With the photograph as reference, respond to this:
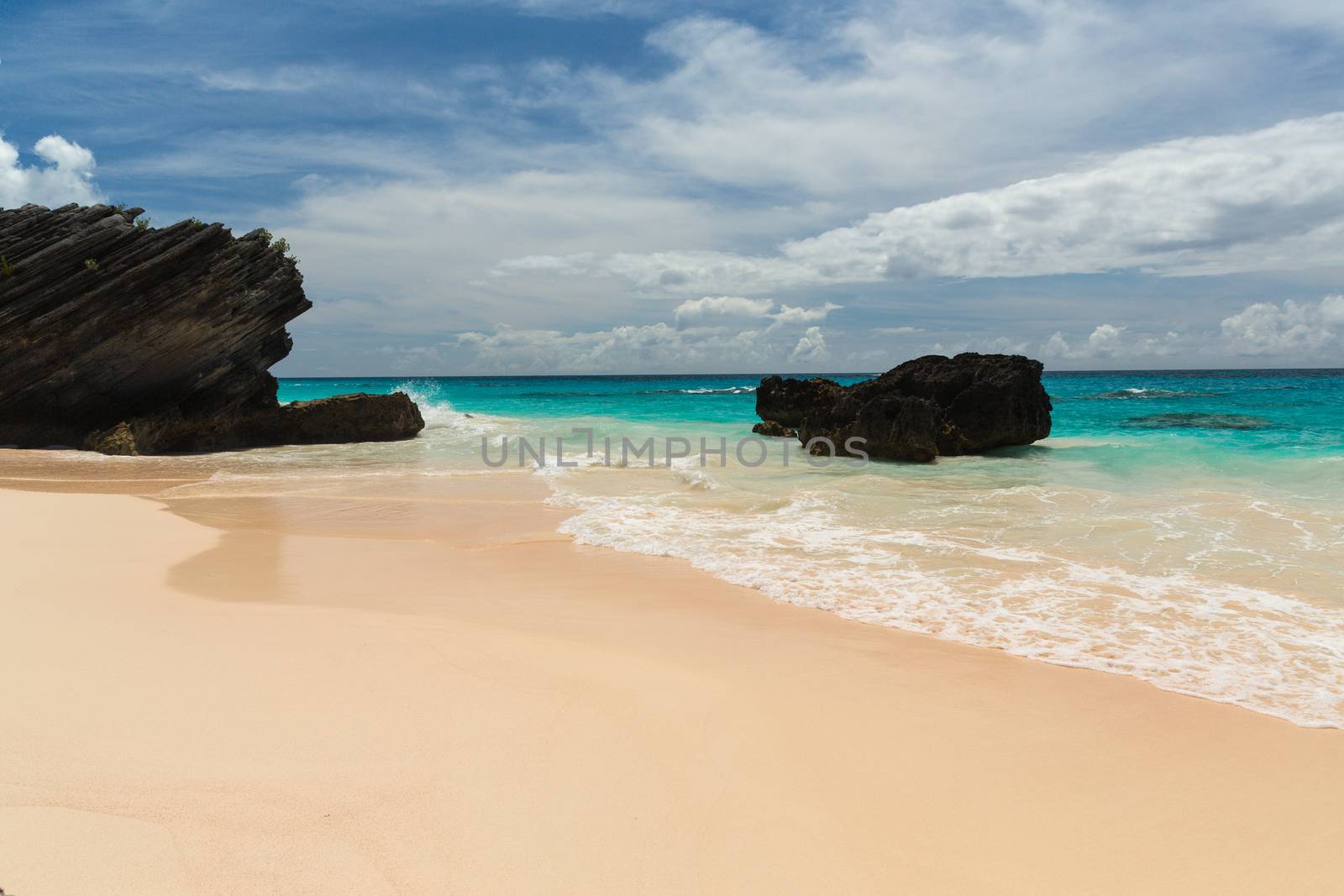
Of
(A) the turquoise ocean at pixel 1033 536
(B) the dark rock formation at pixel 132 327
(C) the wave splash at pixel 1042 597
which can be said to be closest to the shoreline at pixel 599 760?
(C) the wave splash at pixel 1042 597

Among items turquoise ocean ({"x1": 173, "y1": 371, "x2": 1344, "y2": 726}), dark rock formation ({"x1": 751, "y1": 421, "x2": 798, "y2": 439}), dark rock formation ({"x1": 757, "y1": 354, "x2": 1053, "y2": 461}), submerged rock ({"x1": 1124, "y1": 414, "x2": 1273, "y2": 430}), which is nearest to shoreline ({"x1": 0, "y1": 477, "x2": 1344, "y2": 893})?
turquoise ocean ({"x1": 173, "y1": 371, "x2": 1344, "y2": 726})

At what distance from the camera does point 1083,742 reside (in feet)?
11.4

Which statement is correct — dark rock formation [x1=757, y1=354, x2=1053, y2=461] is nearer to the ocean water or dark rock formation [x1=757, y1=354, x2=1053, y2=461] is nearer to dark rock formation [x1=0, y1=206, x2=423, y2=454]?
the ocean water

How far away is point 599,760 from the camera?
3061mm

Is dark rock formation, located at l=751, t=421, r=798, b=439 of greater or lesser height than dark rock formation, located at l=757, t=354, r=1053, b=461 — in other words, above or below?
below

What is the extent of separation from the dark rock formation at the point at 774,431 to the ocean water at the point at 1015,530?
103 inches

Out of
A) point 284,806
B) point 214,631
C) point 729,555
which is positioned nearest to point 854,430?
point 729,555

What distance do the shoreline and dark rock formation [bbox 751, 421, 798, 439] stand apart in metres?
18.7

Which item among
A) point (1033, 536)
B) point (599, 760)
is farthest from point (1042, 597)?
point (599, 760)

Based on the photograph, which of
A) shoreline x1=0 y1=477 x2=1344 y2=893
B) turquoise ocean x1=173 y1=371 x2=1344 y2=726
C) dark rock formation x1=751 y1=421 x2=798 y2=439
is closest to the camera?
shoreline x1=0 y1=477 x2=1344 y2=893

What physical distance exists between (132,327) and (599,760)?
2060 cm

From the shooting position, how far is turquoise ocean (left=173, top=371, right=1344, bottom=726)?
4867mm

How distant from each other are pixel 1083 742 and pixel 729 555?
4258 mm

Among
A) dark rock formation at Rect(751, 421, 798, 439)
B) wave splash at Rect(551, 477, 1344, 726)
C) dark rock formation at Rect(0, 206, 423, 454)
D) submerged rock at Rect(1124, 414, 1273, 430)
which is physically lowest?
wave splash at Rect(551, 477, 1344, 726)
